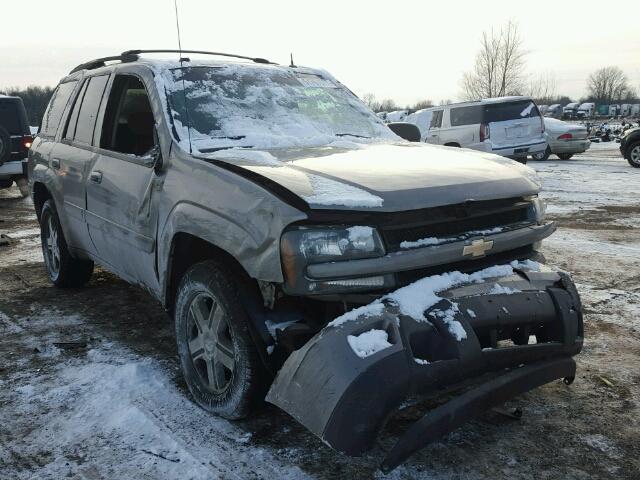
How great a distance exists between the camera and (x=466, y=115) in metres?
15.3

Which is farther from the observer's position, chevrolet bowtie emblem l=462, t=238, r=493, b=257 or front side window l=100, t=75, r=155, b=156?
front side window l=100, t=75, r=155, b=156

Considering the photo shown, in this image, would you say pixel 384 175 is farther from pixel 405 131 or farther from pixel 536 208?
pixel 405 131

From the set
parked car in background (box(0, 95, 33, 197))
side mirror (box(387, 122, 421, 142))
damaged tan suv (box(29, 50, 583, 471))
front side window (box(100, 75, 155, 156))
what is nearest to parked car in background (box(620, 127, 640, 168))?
side mirror (box(387, 122, 421, 142))

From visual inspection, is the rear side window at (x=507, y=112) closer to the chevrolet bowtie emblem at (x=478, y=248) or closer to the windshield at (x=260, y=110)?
the windshield at (x=260, y=110)

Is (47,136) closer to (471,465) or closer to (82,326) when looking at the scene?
(82,326)

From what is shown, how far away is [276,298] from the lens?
8.55 ft

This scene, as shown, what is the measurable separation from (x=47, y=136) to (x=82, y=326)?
1.88 metres

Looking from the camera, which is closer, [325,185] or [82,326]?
[325,185]

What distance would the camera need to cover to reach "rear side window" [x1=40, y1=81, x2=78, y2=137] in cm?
507

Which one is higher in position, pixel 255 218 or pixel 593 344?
pixel 255 218

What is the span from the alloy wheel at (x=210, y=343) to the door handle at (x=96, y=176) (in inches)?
57.6

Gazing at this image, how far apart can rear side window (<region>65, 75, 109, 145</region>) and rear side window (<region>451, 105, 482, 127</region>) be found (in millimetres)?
11685

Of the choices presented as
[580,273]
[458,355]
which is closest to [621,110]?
[580,273]

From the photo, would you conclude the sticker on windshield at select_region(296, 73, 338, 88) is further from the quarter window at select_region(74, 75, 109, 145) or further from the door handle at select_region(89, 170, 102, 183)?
the door handle at select_region(89, 170, 102, 183)
